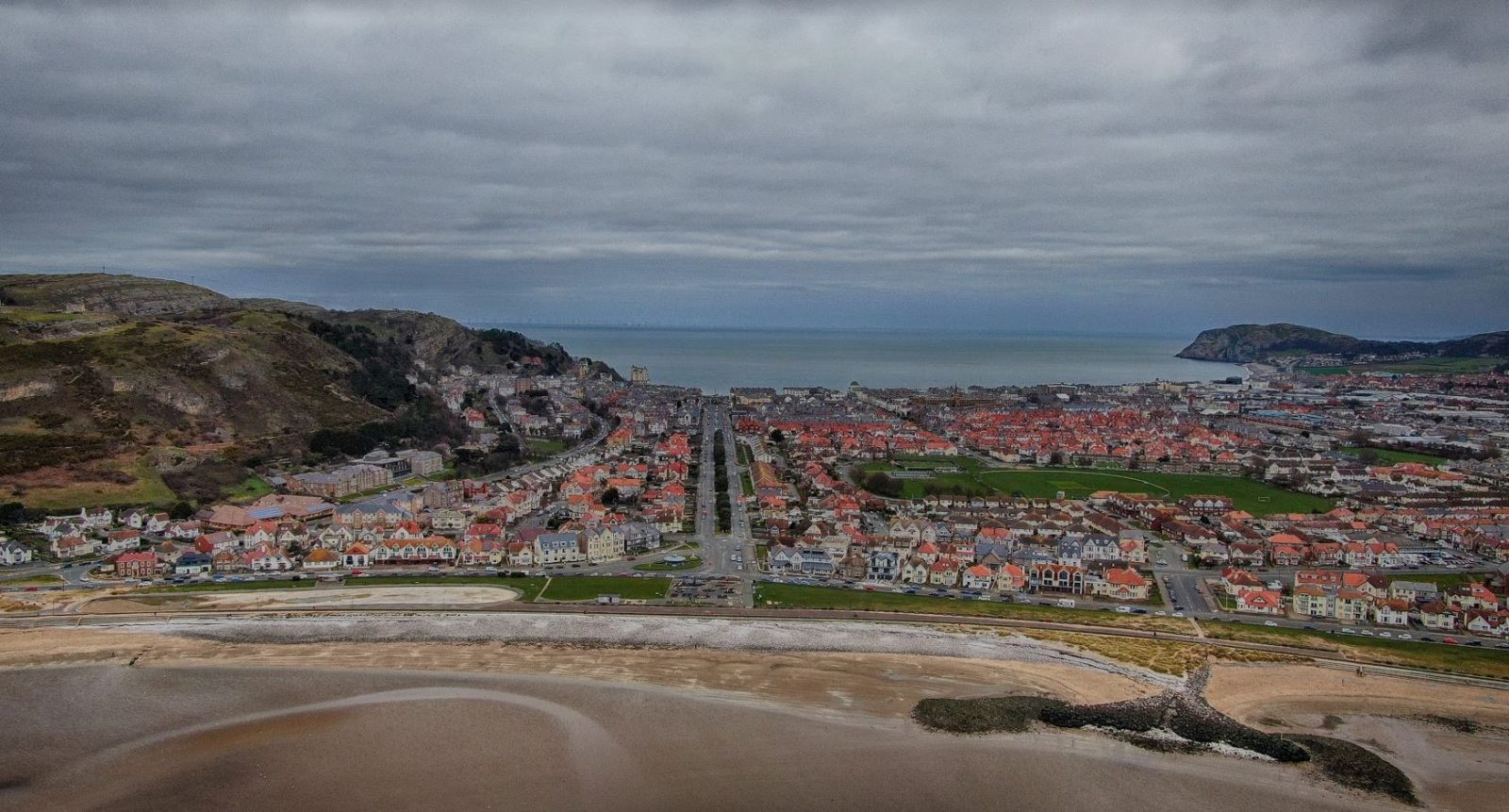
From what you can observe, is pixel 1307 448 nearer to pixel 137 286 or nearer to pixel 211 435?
pixel 211 435

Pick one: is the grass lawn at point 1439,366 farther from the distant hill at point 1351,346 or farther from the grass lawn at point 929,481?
the grass lawn at point 929,481

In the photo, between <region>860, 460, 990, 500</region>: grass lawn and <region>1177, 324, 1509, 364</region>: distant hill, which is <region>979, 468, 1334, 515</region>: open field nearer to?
<region>860, 460, 990, 500</region>: grass lawn

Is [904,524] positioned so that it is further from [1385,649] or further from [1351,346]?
[1351,346]

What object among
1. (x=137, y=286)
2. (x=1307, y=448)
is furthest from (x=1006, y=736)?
(x=137, y=286)

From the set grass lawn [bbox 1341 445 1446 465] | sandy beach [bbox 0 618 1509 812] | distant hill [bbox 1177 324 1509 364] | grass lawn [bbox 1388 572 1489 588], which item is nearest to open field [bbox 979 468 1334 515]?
grass lawn [bbox 1388 572 1489 588]

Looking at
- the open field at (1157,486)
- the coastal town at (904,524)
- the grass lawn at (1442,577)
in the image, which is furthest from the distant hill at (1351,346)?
the grass lawn at (1442,577)

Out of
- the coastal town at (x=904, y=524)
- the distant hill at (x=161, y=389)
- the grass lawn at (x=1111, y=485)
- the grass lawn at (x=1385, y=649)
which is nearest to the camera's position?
the grass lawn at (x=1385, y=649)
